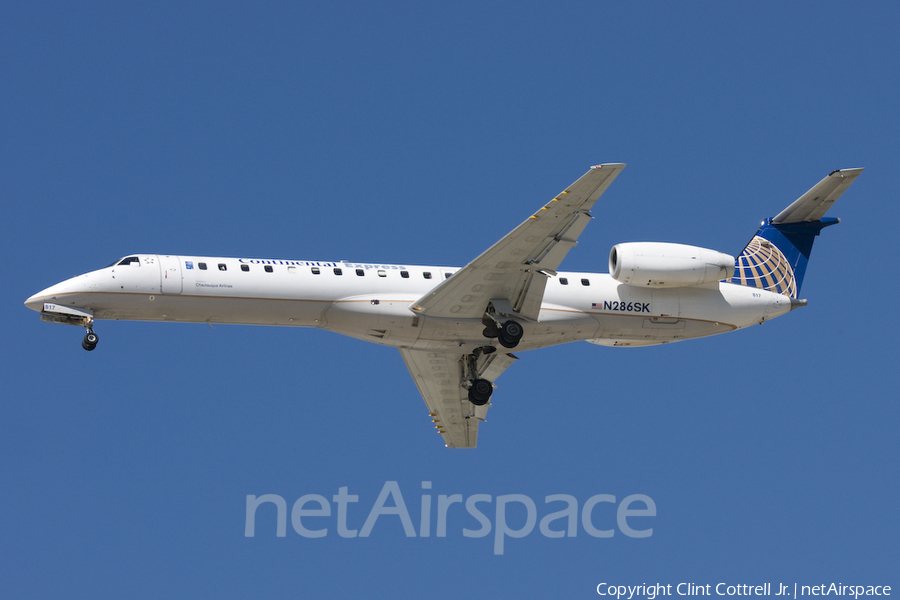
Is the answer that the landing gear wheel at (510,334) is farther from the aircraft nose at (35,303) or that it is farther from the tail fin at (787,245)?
the aircraft nose at (35,303)

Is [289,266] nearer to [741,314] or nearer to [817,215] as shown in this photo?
[741,314]

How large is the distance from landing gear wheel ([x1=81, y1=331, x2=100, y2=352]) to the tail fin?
17.1 metres

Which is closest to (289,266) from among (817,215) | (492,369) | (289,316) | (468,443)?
(289,316)

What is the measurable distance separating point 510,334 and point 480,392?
258cm

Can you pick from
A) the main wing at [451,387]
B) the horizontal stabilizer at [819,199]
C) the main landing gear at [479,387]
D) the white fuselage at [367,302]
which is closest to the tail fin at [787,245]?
the horizontal stabilizer at [819,199]

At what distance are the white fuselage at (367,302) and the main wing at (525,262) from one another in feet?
1.85

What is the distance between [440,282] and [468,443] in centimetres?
738

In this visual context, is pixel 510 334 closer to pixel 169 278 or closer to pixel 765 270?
pixel 169 278

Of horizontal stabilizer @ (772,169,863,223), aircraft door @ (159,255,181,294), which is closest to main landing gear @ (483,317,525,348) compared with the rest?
aircraft door @ (159,255,181,294)

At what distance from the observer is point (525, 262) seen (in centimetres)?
2845

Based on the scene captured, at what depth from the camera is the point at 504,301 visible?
96.8 ft

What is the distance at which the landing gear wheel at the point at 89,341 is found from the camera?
2766cm

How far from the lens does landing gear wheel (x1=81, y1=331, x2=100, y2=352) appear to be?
2766 centimetres

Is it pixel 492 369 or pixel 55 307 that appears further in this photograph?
pixel 492 369
